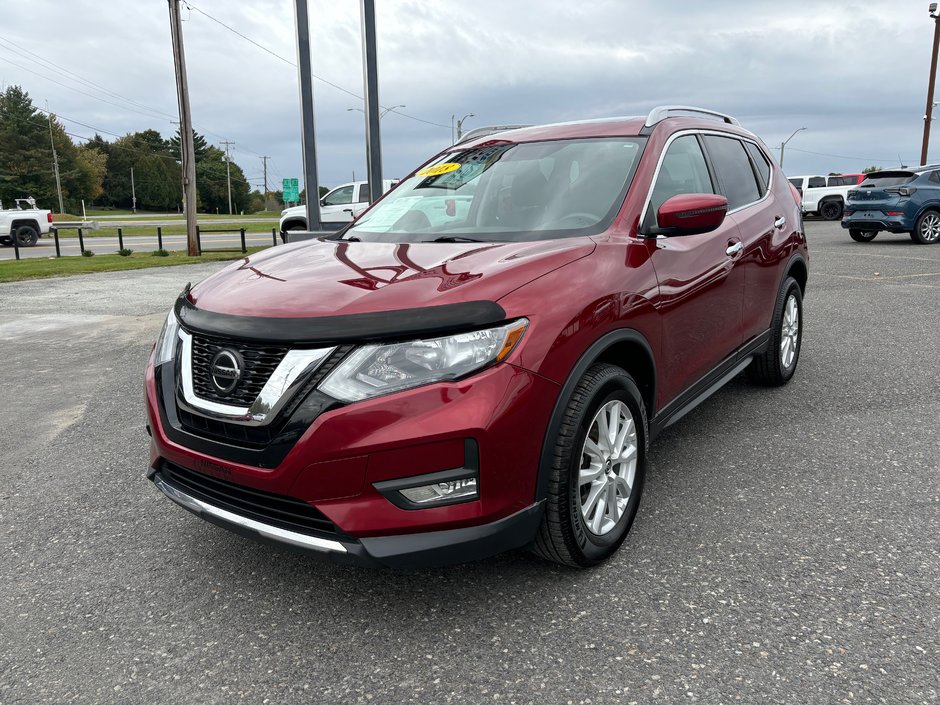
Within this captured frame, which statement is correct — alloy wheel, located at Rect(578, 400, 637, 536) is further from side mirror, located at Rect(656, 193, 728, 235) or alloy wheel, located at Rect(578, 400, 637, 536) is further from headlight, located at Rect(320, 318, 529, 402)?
side mirror, located at Rect(656, 193, 728, 235)

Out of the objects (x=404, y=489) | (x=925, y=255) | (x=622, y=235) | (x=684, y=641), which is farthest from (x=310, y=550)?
(x=925, y=255)

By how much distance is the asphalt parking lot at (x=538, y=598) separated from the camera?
2219 millimetres

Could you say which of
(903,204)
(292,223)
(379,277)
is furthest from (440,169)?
(292,223)

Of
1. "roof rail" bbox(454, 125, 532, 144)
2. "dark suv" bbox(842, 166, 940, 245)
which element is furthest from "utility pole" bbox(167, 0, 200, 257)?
"roof rail" bbox(454, 125, 532, 144)

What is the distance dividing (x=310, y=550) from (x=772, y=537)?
6.24 ft

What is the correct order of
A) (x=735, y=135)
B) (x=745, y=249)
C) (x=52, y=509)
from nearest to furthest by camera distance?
(x=52, y=509) < (x=745, y=249) < (x=735, y=135)

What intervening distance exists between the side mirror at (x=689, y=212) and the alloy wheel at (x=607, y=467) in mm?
832

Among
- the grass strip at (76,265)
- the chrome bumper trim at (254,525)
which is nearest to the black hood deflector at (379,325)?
the chrome bumper trim at (254,525)

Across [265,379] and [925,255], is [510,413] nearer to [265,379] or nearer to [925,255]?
[265,379]

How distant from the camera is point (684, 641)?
238 cm

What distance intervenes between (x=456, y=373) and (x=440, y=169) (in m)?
2.25

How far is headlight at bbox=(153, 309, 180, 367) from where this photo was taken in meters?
2.76

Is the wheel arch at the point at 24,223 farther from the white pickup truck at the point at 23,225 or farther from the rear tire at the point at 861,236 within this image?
the rear tire at the point at 861,236

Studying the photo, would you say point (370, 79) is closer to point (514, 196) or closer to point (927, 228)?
point (927, 228)
